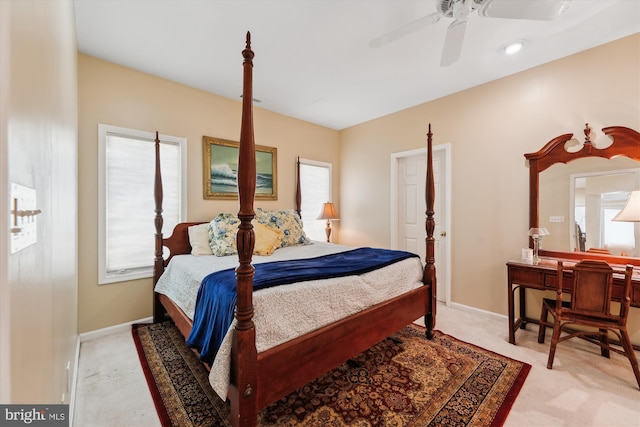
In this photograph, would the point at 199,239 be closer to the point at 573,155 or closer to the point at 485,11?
the point at 485,11

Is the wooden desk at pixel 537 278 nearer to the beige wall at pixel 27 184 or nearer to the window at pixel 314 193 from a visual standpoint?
the window at pixel 314 193

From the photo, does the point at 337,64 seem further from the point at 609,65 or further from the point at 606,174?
the point at 606,174

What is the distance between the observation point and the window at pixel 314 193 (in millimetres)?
4387

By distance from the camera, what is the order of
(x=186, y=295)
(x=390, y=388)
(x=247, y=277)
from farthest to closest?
(x=186, y=295) < (x=390, y=388) < (x=247, y=277)

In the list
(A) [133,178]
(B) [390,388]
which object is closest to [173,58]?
(A) [133,178]

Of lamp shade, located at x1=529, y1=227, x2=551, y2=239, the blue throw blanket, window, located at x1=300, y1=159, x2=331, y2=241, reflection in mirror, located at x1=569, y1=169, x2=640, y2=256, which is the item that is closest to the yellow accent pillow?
the blue throw blanket

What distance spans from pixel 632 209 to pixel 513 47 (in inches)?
67.5

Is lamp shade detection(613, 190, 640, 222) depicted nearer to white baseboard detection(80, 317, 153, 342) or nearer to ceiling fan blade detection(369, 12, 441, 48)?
ceiling fan blade detection(369, 12, 441, 48)

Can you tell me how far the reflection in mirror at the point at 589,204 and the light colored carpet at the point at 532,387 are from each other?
93 centimetres

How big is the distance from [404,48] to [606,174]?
218cm

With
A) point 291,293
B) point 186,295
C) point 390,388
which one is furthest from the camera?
point 186,295

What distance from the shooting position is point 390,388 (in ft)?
6.04

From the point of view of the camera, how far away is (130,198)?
2787mm

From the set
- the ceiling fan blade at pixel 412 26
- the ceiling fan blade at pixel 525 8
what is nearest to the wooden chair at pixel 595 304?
the ceiling fan blade at pixel 525 8
